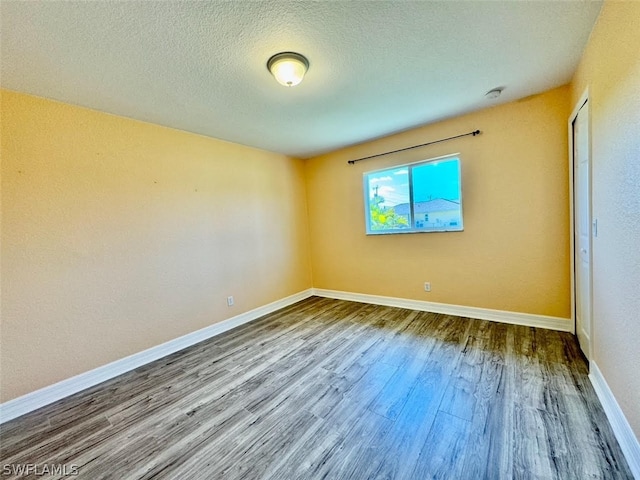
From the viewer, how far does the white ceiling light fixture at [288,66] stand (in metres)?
1.80

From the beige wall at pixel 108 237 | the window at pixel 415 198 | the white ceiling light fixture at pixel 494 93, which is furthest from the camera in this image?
the window at pixel 415 198

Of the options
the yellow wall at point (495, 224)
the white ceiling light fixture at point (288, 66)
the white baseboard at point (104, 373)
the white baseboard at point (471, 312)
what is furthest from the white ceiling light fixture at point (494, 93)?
the white baseboard at point (104, 373)

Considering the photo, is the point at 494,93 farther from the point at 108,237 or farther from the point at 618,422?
the point at 108,237

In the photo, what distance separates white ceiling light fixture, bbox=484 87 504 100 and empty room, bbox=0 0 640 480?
0.02 meters

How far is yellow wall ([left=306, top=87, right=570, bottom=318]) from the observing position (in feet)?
8.68

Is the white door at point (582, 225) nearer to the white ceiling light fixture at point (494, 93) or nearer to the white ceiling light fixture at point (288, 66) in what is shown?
the white ceiling light fixture at point (494, 93)

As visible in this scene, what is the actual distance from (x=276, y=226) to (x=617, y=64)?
12.1 feet

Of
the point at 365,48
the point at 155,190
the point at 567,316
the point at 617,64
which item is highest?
the point at 365,48

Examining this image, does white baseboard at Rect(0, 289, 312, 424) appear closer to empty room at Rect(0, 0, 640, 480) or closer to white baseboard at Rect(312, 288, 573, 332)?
empty room at Rect(0, 0, 640, 480)

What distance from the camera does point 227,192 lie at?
3510 millimetres

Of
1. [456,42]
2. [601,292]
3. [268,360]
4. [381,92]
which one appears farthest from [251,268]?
[601,292]

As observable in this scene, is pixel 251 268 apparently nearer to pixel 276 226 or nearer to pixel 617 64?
pixel 276 226
